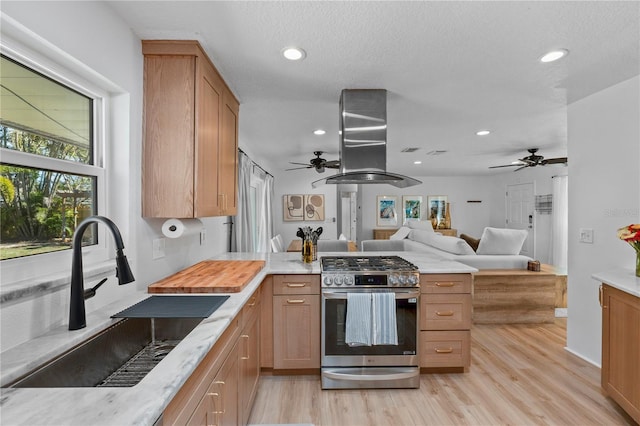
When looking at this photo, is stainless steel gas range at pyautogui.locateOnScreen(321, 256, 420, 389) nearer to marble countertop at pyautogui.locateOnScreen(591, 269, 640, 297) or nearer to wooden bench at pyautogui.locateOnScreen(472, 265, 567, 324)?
marble countertop at pyautogui.locateOnScreen(591, 269, 640, 297)

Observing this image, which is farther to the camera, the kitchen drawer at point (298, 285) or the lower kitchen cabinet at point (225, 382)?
the kitchen drawer at point (298, 285)

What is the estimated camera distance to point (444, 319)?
246cm

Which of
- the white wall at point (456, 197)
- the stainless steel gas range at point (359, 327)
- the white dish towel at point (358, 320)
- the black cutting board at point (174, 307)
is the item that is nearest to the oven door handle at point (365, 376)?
the stainless steel gas range at point (359, 327)

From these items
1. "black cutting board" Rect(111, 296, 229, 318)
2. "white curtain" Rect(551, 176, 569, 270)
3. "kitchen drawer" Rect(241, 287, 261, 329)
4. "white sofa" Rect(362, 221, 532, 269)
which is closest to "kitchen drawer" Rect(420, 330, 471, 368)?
"kitchen drawer" Rect(241, 287, 261, 329)

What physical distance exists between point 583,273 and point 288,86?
304 cm

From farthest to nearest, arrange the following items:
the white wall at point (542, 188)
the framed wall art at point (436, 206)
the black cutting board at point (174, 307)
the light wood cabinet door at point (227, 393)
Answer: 1. the framed wall art at point (436, 206)
2. the white wall at point (542, 188)
3. the black cutting board at point (174, 307)
4. the light wood cabinet door at point (227, 393)

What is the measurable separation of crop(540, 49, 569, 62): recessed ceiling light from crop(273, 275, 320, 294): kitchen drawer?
7.08 ft

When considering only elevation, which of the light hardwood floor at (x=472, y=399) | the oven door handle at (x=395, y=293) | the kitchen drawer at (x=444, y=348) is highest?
the oven door handle at (x=395, y=293)

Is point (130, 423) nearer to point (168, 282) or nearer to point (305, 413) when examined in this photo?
point (168, 282)

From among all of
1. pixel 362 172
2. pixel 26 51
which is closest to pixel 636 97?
pixel 362 172

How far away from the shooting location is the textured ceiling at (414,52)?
1.55m

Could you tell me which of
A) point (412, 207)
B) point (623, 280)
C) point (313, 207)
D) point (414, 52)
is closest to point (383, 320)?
point (623, 280)

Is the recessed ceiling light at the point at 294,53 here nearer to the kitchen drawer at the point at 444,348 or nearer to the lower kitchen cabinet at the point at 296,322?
the lower kitchen cabinet at the point at 296,322

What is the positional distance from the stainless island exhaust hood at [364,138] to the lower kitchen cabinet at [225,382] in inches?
52.4
